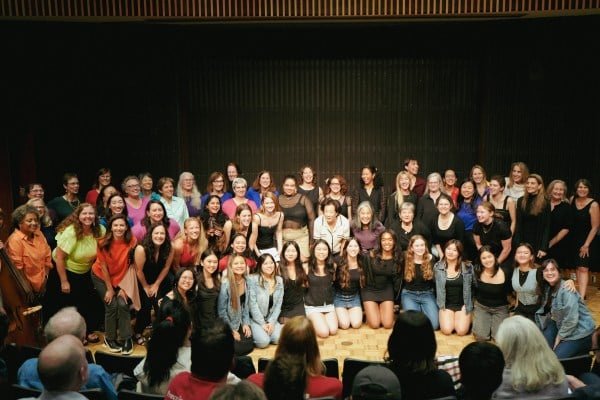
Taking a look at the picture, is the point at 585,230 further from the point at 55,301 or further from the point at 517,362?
the point at 55,301

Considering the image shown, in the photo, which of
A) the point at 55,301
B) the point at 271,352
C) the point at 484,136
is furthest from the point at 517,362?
the point at 484,136

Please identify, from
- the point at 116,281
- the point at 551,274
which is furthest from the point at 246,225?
the point at 551,274

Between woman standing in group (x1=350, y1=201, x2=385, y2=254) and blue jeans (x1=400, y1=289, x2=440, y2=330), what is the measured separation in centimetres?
67

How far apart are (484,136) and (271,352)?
4.80 metres

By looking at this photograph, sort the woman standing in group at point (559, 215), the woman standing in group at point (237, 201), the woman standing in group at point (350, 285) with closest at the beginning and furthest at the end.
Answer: the woman standing in group at point (350, 285) → the woman standing in group at point (559, 215) → the woman standing in group at point (237, 201)

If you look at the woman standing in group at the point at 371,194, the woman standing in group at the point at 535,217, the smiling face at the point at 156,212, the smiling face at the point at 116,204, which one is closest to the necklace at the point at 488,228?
the woman standing in group at the point at 535,217

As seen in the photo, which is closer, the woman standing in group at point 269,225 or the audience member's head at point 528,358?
the audience member's head at point 528,358

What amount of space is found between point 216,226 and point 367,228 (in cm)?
165

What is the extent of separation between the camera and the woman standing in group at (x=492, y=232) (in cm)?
641

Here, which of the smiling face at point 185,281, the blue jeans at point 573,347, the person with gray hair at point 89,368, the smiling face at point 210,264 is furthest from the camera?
the smiling face at point 210,264

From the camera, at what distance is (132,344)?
588 centimetres

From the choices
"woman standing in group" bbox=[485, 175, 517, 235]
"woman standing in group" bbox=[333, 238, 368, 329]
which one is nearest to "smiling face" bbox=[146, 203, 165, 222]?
"woman standing in group" bbox=[333, 238, 368, 329]

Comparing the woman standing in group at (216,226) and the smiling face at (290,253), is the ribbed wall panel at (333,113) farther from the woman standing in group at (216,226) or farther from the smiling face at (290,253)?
the smiling face at (290,253)

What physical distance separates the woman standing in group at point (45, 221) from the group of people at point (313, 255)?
0.01 meters
